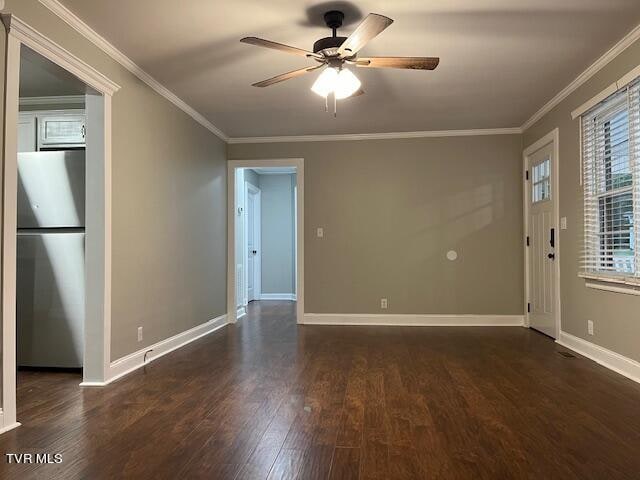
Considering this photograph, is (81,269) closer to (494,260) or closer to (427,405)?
(427,405)

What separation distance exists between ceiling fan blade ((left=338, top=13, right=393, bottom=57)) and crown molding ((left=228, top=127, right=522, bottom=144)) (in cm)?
297

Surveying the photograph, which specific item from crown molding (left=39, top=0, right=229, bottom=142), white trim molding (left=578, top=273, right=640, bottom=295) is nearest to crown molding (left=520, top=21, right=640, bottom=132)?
white trim molding (left=578, top=273, right=640, bottom=295)

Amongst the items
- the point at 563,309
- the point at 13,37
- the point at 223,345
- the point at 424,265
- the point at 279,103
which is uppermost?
the point at 279,103

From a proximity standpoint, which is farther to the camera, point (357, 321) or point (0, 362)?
point (357, 321)

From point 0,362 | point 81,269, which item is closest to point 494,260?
point 81,269

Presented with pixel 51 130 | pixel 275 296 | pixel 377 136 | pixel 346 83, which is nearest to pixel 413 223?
pixel 377 136

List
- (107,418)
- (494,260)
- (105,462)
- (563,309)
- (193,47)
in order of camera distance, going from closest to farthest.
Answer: (105,462)
(107,418)
(193,47)
(563,309)
(494,260)

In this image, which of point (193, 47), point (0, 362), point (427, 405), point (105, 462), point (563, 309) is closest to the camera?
point (105, 462)

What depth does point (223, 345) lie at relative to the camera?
445 cm

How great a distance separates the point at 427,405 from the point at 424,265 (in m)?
3.18

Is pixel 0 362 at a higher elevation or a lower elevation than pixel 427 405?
higher

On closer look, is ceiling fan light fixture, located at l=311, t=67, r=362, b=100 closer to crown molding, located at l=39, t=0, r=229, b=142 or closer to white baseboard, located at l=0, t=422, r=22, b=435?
crown molding, located at l=39, t=0, r=229, b=142

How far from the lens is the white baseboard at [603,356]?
3219 millimetres

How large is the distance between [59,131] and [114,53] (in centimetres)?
108
